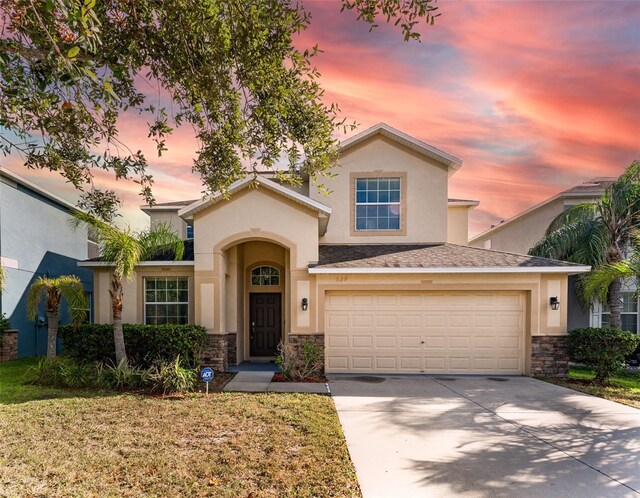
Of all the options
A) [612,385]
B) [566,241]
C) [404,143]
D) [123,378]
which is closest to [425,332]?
[612,385]

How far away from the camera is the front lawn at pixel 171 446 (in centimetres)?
468

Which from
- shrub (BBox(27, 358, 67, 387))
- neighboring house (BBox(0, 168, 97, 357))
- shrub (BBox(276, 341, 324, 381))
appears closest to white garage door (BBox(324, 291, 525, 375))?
shrub (BBox(276, 341, 324, 381))

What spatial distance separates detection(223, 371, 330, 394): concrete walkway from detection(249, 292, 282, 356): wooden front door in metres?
2.87

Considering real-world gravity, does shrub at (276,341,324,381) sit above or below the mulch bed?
above

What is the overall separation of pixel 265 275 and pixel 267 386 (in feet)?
15.8

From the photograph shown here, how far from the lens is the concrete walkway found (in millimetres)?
9242

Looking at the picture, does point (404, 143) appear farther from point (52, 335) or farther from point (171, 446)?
point (52, 335)

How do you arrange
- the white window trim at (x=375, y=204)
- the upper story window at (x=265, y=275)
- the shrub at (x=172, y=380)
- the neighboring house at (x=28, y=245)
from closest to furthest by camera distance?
the shrub at (x=172, y=380) < the upper story window at (x=265, y=275) < the white window trim at (x=375, y=204) < the neighboring house at (x=28, y=245)

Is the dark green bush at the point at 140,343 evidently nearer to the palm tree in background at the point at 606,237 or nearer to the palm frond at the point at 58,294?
the palm frond at the point at 58,294

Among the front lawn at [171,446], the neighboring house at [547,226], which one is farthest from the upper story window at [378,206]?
the neighboring house at [547,226]

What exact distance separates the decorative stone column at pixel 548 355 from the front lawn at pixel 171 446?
697cm

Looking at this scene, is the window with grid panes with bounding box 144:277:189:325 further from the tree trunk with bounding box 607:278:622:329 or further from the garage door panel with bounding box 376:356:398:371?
the tree trunk with bounding box 607:278:622:329

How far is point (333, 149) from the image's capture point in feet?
23.0

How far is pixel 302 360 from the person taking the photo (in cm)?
1096
